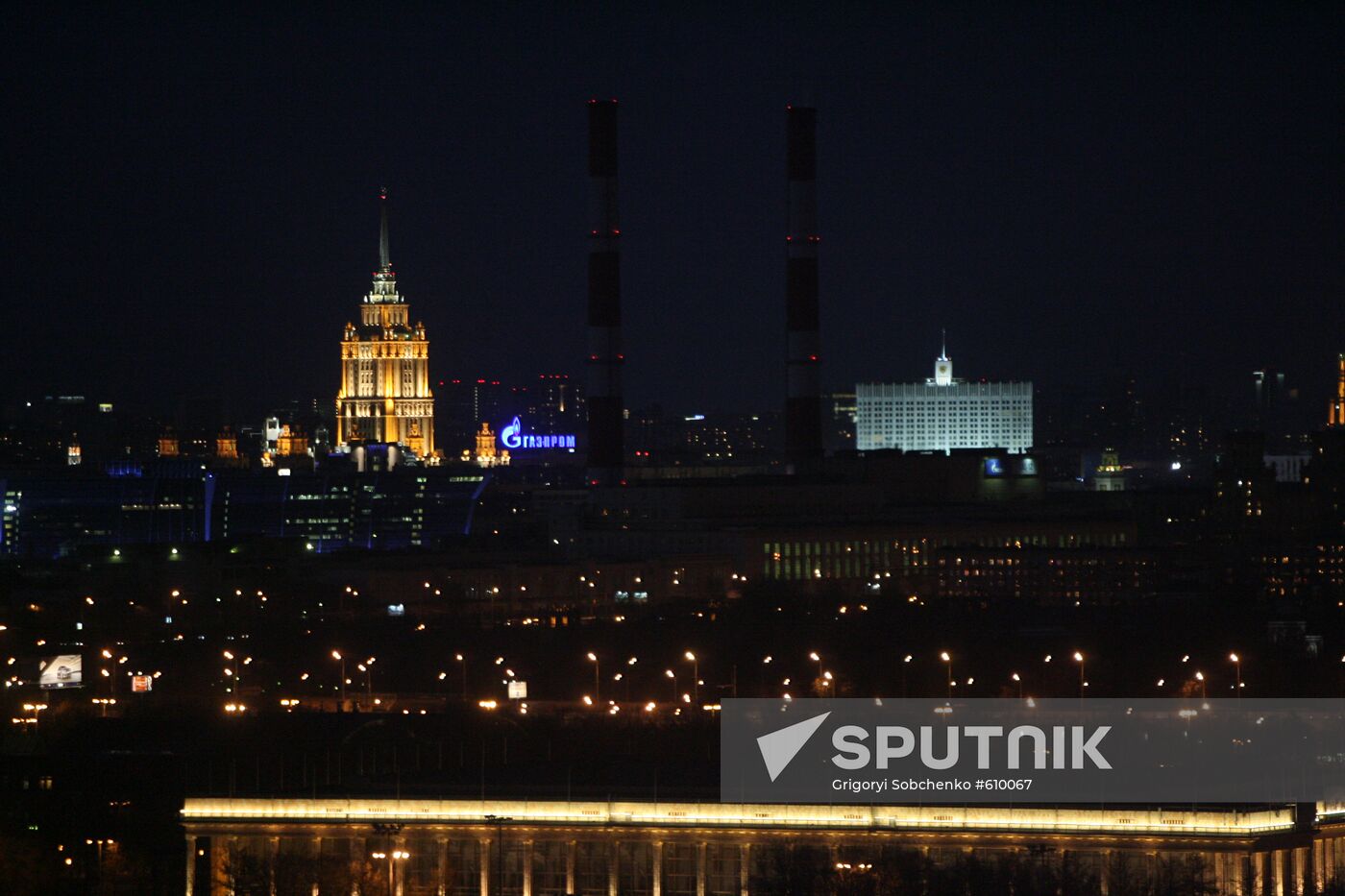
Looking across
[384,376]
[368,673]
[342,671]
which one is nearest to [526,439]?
[384,376]

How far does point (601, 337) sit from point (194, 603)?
17.0 m

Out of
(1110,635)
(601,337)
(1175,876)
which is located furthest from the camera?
(601,337)

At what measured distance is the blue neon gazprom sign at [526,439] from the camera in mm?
115625

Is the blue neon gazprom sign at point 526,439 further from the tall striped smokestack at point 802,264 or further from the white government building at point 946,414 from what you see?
the tall striped smokestack at point 802,264

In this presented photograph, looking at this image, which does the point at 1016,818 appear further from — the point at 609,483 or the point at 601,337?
the point at 609,483

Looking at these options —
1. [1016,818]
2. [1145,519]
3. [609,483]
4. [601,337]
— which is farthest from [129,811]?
[1145,519]

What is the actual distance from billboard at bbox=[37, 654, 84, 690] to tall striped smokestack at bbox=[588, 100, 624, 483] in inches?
1168

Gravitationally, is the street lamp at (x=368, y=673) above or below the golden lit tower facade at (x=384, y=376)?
below

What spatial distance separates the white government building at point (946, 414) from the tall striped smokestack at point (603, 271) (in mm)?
48486

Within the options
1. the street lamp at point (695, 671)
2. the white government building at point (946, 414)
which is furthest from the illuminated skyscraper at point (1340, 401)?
the street lamp at point (695, 671)

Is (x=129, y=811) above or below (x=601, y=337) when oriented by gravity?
below

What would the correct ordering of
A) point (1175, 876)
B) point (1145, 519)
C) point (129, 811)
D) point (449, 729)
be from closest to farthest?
1. point (1175, 876)
2. point (129, 811)
3. point (449, 729)
4. point (1145, 519)

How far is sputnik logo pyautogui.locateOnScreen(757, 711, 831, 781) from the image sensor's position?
29.5 m

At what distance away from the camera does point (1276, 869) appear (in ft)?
89.0
